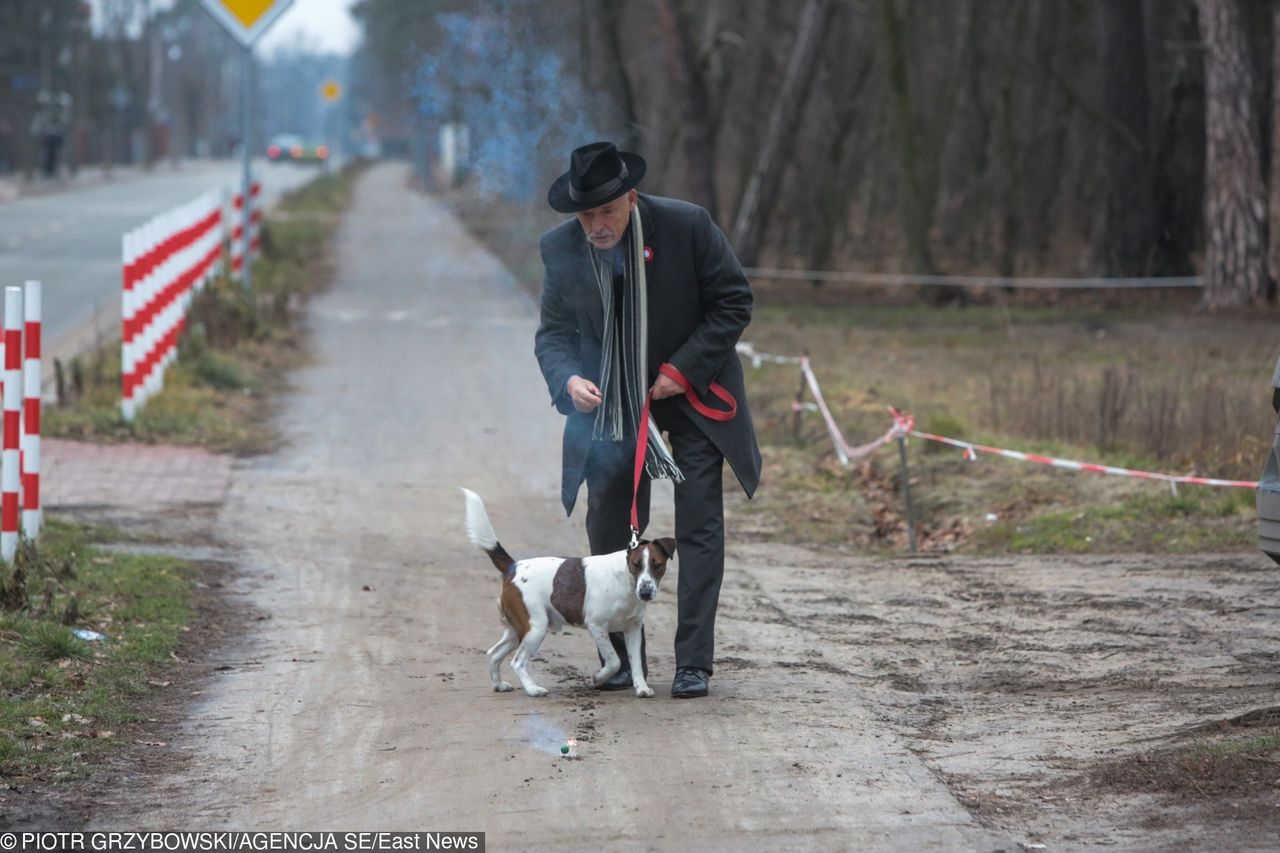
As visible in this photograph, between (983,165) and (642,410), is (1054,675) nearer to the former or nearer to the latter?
(642,410)

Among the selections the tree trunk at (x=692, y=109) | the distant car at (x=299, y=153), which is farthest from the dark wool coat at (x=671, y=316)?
the distant car at (x=299, y=153)

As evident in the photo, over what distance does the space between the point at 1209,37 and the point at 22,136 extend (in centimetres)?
5779

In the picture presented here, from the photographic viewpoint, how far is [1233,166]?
70.6ft

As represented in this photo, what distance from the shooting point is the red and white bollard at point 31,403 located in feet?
27.2

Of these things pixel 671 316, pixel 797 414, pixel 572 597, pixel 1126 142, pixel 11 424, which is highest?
pixel 1126 142

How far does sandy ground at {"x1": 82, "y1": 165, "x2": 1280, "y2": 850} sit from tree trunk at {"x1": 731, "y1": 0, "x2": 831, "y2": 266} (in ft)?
45.4

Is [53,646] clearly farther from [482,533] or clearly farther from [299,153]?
[299,153]

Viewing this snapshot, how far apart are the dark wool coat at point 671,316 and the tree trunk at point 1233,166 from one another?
53.8 ft

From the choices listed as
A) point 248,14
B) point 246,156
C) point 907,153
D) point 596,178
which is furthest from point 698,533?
point 907,153

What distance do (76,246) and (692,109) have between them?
39.1 feet

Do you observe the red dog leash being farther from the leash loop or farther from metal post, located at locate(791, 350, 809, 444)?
metal post, located at locate(791, 350, 809, 444)

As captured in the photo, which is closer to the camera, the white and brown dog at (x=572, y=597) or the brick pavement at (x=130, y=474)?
the white and brown dog at (x=572, y=597)

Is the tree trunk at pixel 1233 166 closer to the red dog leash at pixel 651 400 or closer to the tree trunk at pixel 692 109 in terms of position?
the tree trunk at pixel 692 109

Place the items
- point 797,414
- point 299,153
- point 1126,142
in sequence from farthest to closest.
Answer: point 299,153
point 1126,142
point 797,414
